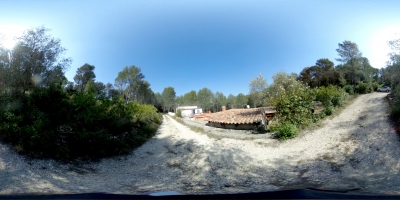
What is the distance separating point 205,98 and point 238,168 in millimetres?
23895

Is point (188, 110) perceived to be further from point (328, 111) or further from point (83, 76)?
point (83, 76)

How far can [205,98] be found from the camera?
28.5 m

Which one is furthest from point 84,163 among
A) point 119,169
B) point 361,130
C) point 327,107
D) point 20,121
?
point 327,107

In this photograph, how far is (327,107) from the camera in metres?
10.4

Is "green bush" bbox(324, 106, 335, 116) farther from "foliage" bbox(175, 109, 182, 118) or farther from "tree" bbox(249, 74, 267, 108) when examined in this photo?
"foliage" bbox(175, 109, 182, 118)

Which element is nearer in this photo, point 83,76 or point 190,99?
point 83,76

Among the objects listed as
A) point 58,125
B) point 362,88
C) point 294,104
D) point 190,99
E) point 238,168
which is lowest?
point 238,168

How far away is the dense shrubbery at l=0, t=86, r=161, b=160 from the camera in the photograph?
4441 mm

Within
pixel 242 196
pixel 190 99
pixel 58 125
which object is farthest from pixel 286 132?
pixel 190 99

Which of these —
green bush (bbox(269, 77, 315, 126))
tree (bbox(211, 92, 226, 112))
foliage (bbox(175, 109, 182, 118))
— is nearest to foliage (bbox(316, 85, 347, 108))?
green bush (bbox(269, 77, 315, 126))

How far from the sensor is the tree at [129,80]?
7.18 metres

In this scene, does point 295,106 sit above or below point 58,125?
above

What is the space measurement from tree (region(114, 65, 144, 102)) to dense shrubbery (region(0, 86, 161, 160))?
4.73 feet

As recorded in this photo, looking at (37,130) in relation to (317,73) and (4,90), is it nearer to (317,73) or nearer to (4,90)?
(4,90)
